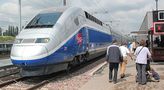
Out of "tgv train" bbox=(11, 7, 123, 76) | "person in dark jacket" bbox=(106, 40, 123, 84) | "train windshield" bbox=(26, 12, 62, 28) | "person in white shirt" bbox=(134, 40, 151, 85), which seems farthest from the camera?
"train windshield" bbox=(26, 12, 62, 28)

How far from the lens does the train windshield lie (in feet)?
50.2

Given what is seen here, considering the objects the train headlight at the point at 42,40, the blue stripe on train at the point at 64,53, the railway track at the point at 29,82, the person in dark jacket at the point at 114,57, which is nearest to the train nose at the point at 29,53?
the blue stripe on train at the point at 64,53

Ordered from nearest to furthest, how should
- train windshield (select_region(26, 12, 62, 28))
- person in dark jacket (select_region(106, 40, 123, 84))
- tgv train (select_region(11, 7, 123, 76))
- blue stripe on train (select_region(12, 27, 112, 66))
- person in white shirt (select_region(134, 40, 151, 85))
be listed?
person in white shirt (select_region(134, 40, 151, 85))
person in dark jacket (select_region(106, 40, 123, 84))
blue stripe on train (select_region(12, 27, 112, 66))
tgv train (select_region(11, 7, 123, 76))
train windshield (select_region(26, 12, 62, 28))

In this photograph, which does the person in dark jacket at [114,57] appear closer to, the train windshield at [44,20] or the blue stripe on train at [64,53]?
the blue stripe on train at [64,53]

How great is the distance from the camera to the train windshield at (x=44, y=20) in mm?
15286

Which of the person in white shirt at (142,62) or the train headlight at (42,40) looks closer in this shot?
the person in white shirt at (142,62)

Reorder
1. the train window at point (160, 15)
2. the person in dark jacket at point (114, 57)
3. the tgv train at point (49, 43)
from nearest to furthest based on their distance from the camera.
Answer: the person in dark jacket at point (114, 57) < the tgv train at point (49, 43) < the train window at point (160, 15)

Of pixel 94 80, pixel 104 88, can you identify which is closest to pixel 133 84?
pixel 104 88

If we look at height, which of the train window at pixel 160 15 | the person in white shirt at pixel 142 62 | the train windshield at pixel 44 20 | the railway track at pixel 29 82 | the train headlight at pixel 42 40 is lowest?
the railway track at pixel 29 82

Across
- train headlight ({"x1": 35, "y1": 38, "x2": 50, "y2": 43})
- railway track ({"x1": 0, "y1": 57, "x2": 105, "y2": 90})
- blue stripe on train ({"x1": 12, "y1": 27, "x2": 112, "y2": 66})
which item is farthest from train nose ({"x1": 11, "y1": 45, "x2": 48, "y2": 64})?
railway track ({"x1": 0, "y1": 57, "x2": 105, "y2": 90})

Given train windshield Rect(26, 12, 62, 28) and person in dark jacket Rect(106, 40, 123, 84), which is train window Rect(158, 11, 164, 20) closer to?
train windshield Rect(26, 12, 62, 28)

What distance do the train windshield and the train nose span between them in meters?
1.62

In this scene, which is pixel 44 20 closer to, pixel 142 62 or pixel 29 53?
pixel 29 53

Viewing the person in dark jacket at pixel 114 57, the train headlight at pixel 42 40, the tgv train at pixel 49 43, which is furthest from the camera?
the train headlight at pixel 42 40
